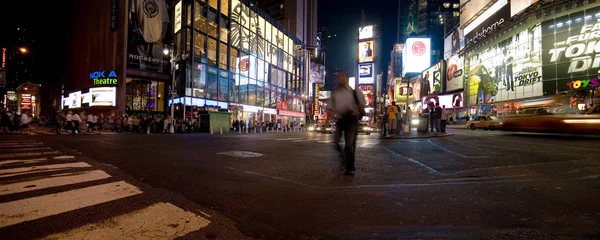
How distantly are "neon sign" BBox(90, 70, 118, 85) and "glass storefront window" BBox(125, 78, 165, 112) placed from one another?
2.72 metres

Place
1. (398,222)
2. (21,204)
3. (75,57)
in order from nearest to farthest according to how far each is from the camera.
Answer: (398,222), (21,204), (75,57)

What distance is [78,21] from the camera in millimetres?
43875

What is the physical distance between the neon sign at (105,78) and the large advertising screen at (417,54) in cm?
5855

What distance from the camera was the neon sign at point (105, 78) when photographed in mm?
31288

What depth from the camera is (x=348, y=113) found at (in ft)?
16.3

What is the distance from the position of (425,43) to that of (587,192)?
71.3m

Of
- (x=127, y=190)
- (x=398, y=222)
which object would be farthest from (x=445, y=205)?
(x=127, y=190)

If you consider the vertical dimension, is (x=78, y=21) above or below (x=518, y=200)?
above

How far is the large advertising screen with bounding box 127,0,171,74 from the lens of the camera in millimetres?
31609

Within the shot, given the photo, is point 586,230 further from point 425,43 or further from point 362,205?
point 425,43

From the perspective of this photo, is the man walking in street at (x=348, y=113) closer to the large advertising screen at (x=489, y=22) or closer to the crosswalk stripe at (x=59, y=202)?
the crosswalk stripe at (x=59, y=202)

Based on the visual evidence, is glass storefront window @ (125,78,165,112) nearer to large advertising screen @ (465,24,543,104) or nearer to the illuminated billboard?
large advertising screen @ (465,24,543,104)

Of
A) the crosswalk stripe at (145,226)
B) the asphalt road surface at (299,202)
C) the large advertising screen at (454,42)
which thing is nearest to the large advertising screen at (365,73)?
the large advertising screen at (454,42)

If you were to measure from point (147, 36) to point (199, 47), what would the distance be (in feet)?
18.1
